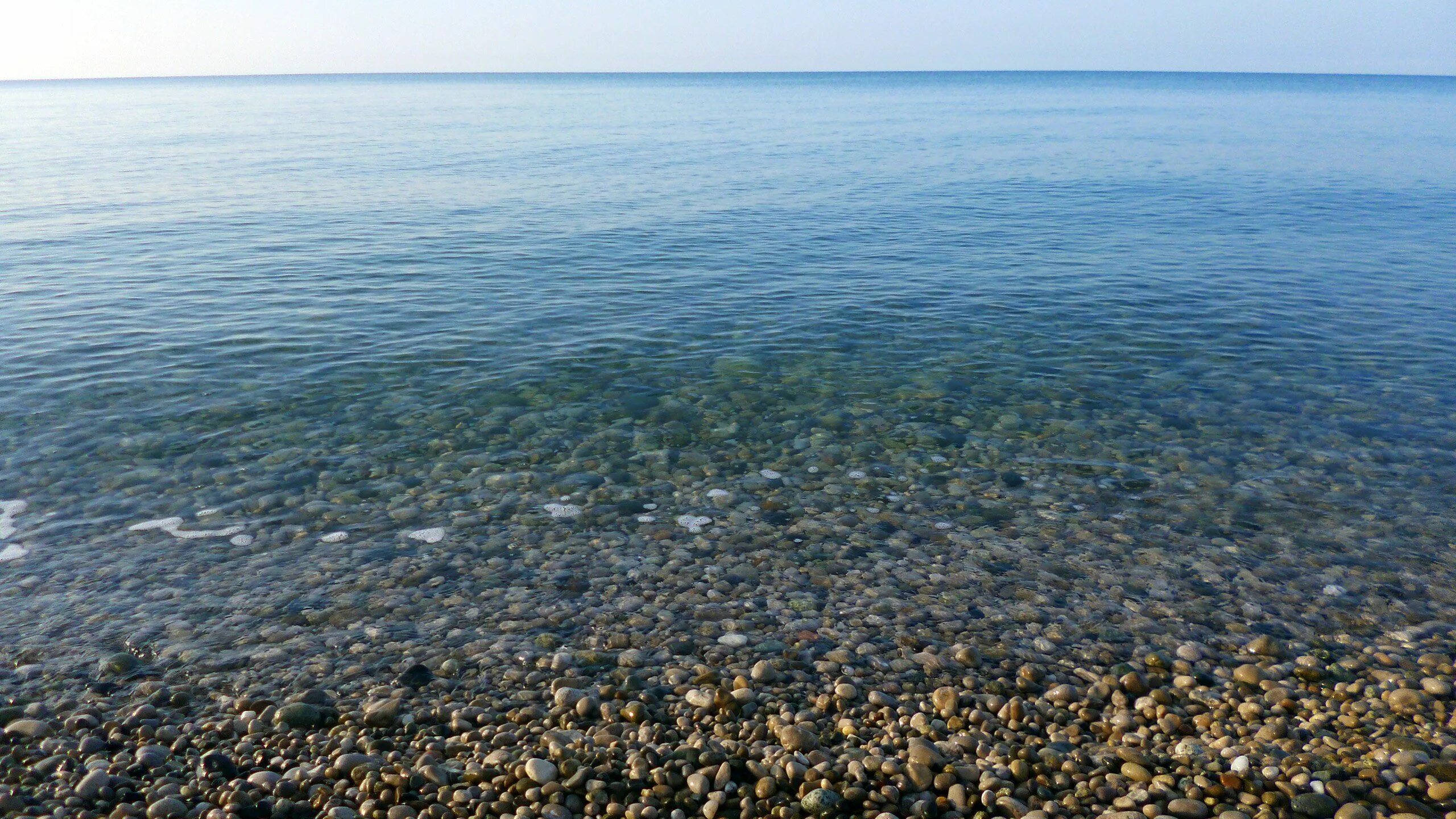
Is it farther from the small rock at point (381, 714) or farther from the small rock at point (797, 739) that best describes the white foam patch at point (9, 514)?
the small rock at point (797, 739)

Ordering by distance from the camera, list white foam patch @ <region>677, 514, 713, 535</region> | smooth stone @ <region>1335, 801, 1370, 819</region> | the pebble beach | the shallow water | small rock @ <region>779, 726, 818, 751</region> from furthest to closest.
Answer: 1. white foam patch @ <region>677, 514, 713, 535</region>
2. the shallow water
3. small rock @ <region>779, 726, 818, 751</region>
4. the pebble beach
5. smooth stone @ <region>1335, 801, 1370, 819</region>

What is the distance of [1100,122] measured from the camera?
3693 inches

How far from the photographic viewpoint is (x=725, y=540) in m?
11.9

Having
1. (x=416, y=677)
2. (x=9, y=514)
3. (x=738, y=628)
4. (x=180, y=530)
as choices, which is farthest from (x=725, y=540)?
(x=9, y=514)

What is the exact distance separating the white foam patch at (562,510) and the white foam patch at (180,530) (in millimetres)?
3877

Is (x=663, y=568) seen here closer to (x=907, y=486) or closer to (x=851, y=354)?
(x=907, y=486)

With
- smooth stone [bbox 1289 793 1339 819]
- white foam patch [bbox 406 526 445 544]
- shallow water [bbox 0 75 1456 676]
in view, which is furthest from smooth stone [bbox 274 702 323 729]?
smooth stone [bbox 1289 793 1339 819]

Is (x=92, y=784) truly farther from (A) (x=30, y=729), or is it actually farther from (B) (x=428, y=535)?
(B) (x=428, y=535)

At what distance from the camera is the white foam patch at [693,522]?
12.2 metres

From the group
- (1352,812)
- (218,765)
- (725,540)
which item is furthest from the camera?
(725,540)

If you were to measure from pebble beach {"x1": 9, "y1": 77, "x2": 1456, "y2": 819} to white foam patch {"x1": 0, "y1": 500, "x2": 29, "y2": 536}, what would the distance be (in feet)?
0.15

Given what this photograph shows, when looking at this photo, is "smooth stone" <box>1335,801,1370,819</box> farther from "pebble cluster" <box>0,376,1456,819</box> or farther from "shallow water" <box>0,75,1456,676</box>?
"shallow water" <box>0,75,1456,676</box>

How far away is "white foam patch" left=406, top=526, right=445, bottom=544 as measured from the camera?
38.7 feet

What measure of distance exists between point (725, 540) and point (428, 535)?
3797mm
